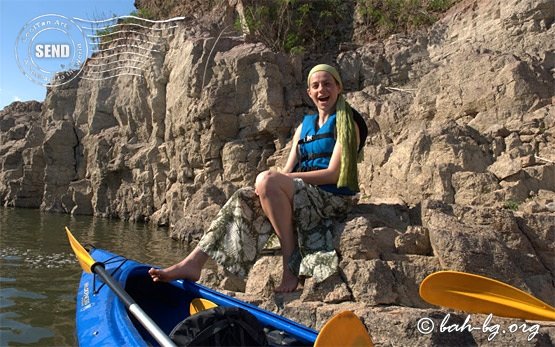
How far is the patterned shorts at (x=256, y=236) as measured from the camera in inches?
110

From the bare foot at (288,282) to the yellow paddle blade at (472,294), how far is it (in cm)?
88

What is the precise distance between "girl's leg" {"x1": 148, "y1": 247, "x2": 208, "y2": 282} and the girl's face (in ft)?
5.03

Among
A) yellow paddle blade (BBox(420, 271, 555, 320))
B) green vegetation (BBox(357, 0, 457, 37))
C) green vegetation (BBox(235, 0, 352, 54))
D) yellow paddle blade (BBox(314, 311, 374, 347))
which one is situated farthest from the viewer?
green vegetation (BBox(235, 0, 352, 54))

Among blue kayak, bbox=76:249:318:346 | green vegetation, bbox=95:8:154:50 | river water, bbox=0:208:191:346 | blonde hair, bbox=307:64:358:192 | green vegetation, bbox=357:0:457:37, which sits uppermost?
green vegetation, bbox=95:8:154:50

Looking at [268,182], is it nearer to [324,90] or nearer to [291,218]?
[291,218]

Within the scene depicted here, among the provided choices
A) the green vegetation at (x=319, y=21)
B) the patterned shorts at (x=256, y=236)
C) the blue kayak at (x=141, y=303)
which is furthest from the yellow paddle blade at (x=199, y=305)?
the green vegetation at (x=319, y=21)

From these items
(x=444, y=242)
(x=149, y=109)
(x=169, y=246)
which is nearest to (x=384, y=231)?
(x=444, y=242)

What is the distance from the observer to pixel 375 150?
6992 mm

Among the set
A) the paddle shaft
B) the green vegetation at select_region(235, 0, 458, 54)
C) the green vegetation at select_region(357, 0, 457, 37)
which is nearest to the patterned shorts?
the paddle shaft

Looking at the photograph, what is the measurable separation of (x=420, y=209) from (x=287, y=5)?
11.7 meters

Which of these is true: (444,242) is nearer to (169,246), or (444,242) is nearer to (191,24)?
(169,246)

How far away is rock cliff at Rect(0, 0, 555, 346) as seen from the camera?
113 inches
